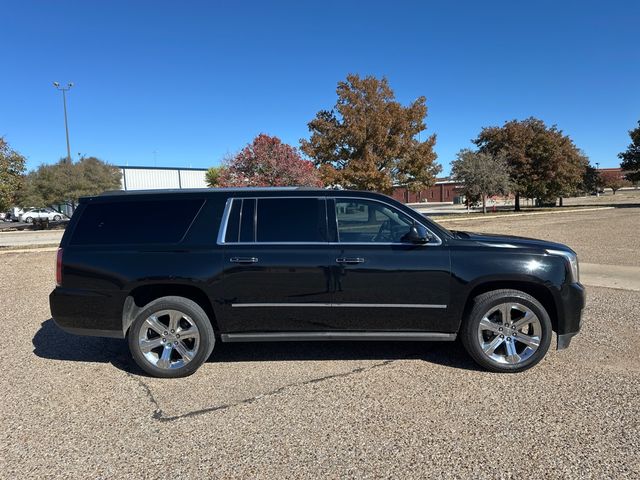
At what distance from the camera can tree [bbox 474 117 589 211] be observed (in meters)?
38.6

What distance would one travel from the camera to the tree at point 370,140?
27.8 m

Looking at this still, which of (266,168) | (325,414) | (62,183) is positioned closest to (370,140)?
(266,168)

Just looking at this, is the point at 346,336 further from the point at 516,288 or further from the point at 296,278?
the point at 516,288

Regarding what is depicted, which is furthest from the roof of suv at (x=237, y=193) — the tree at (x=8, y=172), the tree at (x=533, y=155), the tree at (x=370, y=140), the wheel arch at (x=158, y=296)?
the tree at (x=533, y=155)

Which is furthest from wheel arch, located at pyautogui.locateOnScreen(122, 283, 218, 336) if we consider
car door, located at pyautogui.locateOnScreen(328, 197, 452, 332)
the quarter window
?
the quarter window

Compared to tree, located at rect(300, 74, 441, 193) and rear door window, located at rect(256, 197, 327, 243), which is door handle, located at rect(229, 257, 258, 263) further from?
tree, located at rect(300, 74, 441, 193)

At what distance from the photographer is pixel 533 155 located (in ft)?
129

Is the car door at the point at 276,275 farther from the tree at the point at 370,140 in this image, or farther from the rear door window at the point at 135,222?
the tree at the point at 370,140

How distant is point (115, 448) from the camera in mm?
3207

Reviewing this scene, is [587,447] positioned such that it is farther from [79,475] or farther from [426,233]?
[79,475]

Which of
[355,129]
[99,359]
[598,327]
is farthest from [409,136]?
[99,359]

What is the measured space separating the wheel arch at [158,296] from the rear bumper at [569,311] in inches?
129

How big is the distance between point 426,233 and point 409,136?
26496mm

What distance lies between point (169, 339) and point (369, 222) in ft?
7.31
